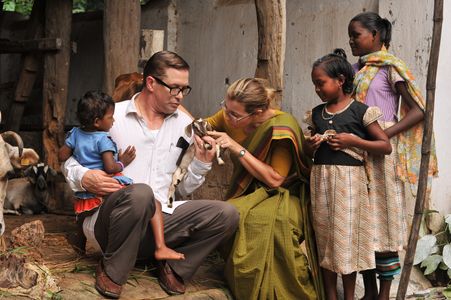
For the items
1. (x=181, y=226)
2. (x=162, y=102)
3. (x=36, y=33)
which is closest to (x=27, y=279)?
(x=181, y=226)

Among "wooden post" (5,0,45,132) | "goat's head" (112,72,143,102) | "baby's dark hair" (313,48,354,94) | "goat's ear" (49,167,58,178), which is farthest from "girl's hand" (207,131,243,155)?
"wooden post" (5,0,45,132)

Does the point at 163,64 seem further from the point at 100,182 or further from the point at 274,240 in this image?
the point at 274,240

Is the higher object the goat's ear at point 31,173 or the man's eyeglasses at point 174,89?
the man's eyeglasses at point 174,89

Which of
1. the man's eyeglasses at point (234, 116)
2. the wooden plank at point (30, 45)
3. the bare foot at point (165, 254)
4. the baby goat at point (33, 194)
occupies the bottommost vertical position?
the baby goat at point (33, 194)

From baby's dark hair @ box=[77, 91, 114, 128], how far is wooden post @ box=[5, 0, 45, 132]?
4.42m

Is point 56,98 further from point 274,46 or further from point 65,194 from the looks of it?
point 274,46

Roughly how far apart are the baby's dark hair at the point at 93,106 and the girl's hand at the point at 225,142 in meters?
0.64

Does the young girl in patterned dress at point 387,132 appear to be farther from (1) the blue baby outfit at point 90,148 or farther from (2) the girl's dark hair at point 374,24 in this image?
(1) the blue baby outfit at point 90,148

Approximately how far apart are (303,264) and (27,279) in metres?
1.71

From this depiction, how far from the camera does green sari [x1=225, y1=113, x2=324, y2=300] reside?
202 inches

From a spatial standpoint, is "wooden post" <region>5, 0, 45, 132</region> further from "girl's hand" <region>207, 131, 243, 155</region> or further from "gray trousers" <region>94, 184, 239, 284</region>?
"gray trousers" <region>94, 184, 239, 284</region>

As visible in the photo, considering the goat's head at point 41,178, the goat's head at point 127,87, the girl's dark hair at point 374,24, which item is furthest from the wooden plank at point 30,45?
the girl's dark hair at point 374,24

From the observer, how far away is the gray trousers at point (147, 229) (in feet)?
15.1

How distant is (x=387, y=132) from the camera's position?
5.23 metres
